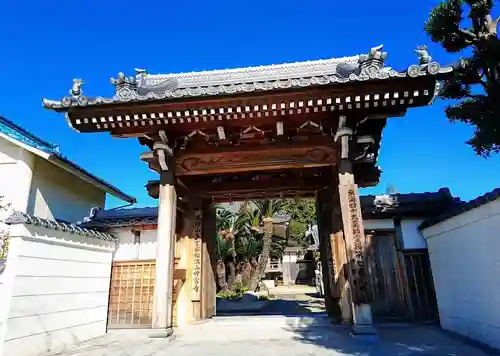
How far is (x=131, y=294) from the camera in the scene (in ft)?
25.8

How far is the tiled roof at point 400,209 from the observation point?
7.74 m

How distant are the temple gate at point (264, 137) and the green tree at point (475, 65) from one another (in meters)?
1.47

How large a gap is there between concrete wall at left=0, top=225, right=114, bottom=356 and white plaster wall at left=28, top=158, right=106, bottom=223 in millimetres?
3005

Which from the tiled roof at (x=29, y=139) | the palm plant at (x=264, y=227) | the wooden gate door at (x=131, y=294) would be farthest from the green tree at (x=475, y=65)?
the palm plant at (x=264, y=227)

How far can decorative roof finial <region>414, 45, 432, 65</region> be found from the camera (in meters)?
5.21

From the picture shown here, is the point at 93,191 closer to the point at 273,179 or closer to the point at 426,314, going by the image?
the point at 273,179

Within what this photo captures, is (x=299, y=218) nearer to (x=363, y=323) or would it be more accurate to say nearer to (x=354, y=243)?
(x=354, y=243)

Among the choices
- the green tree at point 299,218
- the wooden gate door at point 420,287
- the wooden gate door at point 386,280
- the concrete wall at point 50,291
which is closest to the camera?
the concrete wall at point 50,291

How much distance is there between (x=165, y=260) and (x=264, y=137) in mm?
3116

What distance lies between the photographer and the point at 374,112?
589 centimetres

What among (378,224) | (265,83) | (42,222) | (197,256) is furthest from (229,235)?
(265,83)

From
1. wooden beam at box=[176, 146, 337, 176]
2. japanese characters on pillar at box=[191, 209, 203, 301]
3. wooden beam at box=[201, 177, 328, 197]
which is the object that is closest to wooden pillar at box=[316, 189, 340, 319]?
wooden beam at box=[201, 177, 328, 197]

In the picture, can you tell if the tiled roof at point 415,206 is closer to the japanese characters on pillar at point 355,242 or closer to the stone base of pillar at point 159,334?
the japanese characters on pillar at point 355,242

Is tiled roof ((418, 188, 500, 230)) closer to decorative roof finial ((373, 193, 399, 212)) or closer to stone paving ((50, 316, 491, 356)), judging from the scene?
decorative roof finial ((373, 193, 399, 212))
